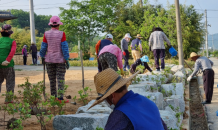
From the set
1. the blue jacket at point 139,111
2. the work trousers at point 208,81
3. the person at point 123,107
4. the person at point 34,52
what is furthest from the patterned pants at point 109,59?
the person at point 34,52

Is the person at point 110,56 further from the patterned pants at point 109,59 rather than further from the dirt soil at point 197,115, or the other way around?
the dirt soil at point 197,115

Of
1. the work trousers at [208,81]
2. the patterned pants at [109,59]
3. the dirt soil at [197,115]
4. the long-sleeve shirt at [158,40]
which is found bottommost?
the dirt soil at [197,115]

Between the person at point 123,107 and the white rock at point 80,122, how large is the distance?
3.57ft

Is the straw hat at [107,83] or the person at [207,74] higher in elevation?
the straw hat at [107,83]

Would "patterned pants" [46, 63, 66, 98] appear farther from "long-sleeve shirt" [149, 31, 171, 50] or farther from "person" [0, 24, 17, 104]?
"long-sleeve shirt" [149, 31, 171, 50]

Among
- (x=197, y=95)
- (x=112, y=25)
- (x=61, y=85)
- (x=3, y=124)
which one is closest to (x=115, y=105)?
(x=3, y=124)

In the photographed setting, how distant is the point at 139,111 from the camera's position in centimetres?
203

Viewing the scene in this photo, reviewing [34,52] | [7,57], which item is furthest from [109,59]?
[34,52]

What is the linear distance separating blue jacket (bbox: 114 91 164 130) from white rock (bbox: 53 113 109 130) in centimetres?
123

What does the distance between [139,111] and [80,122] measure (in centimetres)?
145

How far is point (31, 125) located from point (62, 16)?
30.2 metres

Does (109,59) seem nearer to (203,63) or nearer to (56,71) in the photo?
(56,71)

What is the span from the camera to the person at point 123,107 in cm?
196

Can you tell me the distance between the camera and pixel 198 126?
5.86 m
